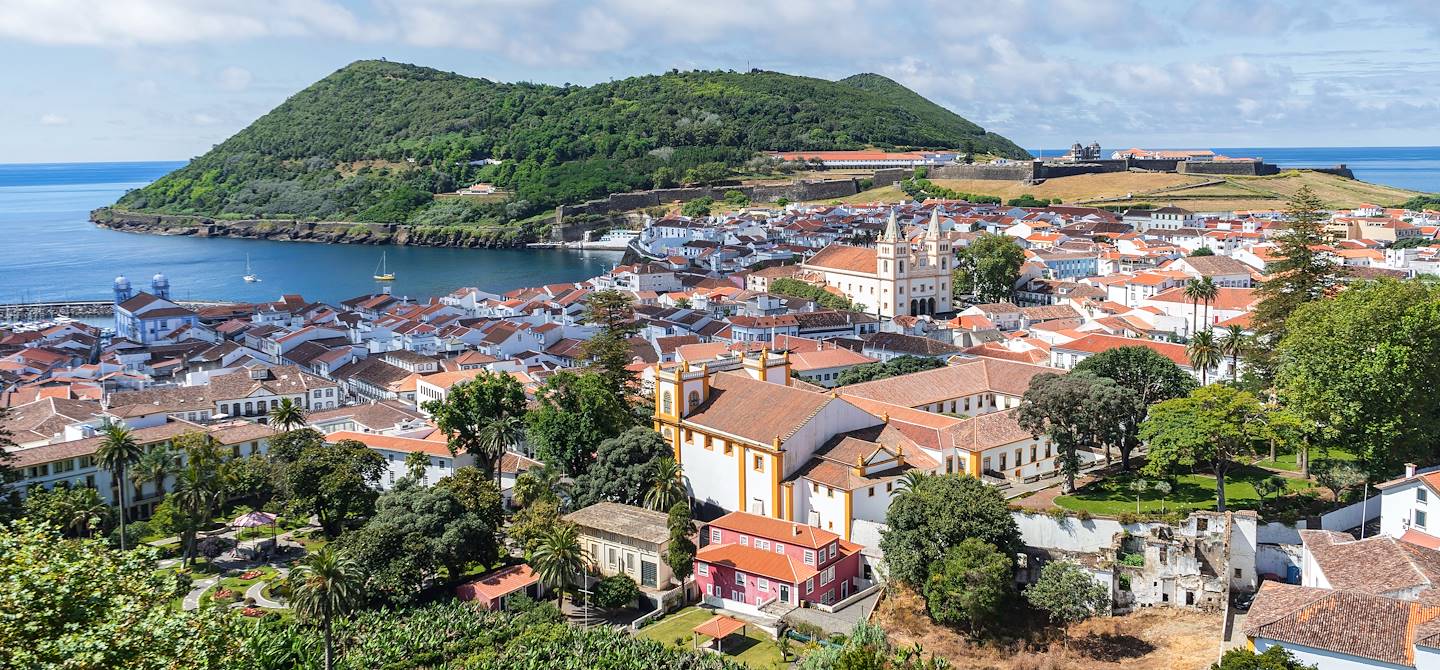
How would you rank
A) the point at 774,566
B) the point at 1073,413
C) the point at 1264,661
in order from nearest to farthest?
the point at 1264,661 < the point at 774,566 < the point at 1073,413

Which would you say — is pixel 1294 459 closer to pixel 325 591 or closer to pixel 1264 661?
pixel 1264 661

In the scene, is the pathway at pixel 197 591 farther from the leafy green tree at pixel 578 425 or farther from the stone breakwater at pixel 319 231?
the stone breakwater at pixel 319 231

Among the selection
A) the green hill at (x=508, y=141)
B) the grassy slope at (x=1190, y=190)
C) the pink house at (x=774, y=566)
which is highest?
the green hill at (x=508, y=141)

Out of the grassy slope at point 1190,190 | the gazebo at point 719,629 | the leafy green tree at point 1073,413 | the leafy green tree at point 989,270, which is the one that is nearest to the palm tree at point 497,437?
the gazebo at point 719,629

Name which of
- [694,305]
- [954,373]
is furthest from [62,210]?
[954,373]

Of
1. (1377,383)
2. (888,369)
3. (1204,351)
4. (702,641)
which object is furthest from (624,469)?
(1377,383)

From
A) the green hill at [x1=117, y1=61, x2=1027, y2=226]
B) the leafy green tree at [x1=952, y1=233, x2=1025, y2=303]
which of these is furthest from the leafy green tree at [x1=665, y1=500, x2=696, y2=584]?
the green hill at [x1=117, y1=61, x2=1027, y2=226]
